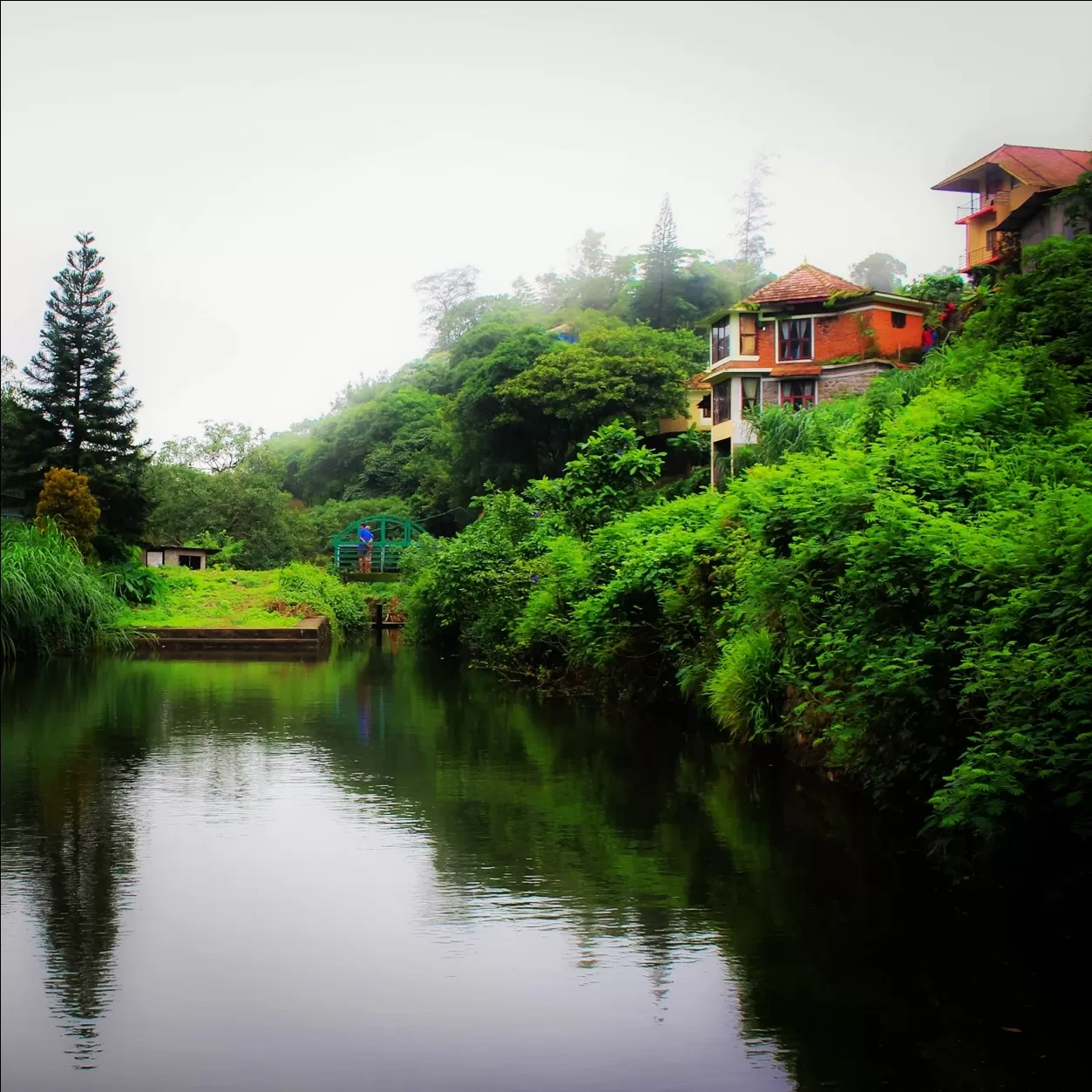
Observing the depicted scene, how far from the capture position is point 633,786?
9.20 meters

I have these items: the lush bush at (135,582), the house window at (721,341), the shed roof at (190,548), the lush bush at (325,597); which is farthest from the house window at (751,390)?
the shed roof at (190,548)

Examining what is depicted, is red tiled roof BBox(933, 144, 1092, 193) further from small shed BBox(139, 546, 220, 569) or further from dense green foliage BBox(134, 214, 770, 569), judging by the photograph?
small shed BBox(139, 546, 220, 569)

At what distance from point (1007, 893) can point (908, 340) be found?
102ft

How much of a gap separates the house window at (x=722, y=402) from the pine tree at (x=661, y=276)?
24.1 m

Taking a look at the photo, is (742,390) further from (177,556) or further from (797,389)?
(177,556)

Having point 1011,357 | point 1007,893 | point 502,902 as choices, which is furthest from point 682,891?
point 1011,357

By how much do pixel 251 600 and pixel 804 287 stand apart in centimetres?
1908

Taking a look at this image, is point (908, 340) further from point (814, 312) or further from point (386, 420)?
point (386, 420)

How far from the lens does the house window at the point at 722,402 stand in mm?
36812

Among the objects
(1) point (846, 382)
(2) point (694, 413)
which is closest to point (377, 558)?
(2) point (694, 413)

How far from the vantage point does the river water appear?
12.8 ft

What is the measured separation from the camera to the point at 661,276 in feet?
203

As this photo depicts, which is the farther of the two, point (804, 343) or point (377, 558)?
point (377, 558)

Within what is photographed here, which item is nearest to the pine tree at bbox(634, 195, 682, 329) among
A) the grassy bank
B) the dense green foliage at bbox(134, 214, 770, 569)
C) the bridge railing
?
the dense green foliage at bbox(134, 214, 770, 569)
